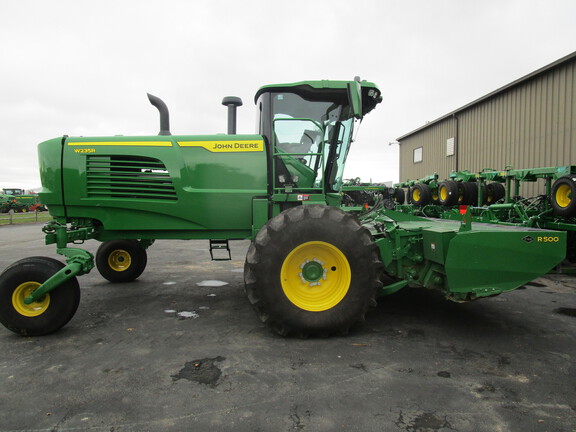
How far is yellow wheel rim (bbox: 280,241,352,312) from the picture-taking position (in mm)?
3562

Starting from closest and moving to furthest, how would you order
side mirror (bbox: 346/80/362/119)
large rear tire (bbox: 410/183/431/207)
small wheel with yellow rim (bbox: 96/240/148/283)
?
side mirror (bbox: 346/80/362/119) → small wheel with yellow rim (bbox: 96/240/148/283) → large rear tire (bbox: 410/183/431/207)

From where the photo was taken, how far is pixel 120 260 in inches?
240

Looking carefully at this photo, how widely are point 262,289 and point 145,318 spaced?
66.8 inches

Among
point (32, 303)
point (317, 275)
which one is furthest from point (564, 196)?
point (32, 303)

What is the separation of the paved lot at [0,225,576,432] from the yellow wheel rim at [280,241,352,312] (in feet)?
1.29

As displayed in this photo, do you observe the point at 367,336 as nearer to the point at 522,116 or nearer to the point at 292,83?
the point at 292,83

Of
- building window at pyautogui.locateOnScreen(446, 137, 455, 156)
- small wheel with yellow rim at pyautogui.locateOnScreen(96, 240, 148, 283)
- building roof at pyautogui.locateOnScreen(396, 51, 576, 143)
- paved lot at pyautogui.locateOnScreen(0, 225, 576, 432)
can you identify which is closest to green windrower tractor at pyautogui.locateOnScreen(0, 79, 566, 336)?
paved lot at pyautogui.locateOnScreen(0, 225, 576, 432)

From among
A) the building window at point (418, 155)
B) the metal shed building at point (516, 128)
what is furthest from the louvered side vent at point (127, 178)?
the building window at point (418, 155)

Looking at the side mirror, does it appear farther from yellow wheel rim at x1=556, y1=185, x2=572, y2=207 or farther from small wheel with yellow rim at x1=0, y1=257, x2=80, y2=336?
yellow wheel rim at x1=556, y1=185, x2=572, y2=207

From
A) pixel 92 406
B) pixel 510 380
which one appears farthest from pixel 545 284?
pixel 92 406

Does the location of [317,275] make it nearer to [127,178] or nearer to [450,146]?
[127,178]

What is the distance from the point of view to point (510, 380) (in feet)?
8.99

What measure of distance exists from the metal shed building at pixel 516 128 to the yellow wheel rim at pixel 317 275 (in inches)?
369

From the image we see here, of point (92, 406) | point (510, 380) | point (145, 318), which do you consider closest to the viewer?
point (92, 406)
